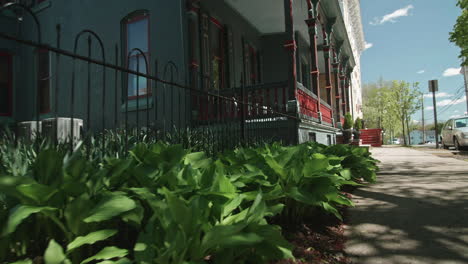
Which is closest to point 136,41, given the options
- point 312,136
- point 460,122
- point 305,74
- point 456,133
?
point 312,136

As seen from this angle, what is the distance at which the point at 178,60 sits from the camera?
282 inches

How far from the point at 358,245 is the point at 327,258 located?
0.39 metres

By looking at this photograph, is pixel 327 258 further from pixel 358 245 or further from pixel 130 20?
pixel 130 20

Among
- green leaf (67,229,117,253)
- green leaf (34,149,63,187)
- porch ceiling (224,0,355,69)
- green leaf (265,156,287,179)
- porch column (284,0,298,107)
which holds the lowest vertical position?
green leaf (67,229,117,253)

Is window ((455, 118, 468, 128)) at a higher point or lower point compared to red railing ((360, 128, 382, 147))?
higher

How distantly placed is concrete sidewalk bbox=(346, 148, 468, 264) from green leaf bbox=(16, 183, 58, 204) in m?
1.75

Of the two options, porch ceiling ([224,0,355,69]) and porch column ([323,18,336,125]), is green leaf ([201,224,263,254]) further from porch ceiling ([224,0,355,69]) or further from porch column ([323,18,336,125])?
porch column ([323,18,336,125])

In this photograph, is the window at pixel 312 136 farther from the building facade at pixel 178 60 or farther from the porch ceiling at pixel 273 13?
the porch ceiling at pixel 273 13

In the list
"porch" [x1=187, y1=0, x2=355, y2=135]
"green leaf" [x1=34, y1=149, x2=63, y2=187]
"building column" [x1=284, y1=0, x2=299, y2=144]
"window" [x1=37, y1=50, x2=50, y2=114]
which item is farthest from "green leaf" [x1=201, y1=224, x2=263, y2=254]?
"window" [x1=37, y1=50, x2=50, y2=114]

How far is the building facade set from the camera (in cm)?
641

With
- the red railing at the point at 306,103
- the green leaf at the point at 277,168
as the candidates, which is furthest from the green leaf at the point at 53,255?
the red railing at the point at 306,103

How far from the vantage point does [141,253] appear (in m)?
1.10

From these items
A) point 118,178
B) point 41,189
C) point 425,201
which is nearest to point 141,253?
point 41,189

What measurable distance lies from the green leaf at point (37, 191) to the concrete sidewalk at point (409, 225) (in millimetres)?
1749
